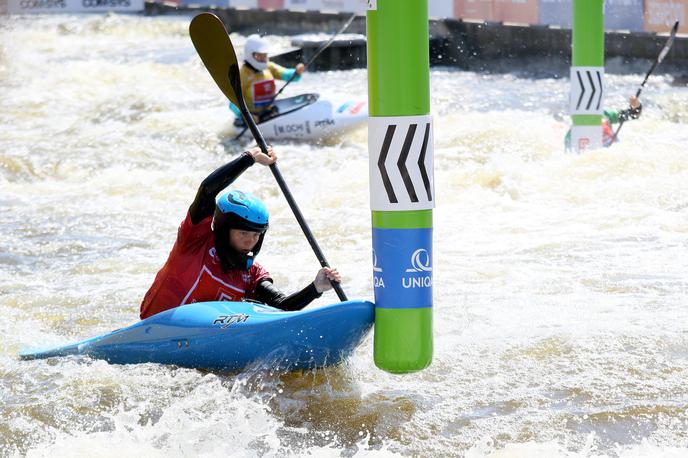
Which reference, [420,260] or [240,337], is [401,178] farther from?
[240,337]

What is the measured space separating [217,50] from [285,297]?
1.22 m

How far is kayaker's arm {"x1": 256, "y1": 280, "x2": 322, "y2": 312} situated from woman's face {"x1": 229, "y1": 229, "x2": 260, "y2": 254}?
28cm

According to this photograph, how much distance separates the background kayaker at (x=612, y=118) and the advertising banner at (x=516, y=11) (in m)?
7.87

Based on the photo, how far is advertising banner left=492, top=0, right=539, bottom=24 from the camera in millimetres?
17656

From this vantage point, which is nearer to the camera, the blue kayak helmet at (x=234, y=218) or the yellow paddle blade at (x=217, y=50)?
the blue kayak helmet at (x=234, y=218)

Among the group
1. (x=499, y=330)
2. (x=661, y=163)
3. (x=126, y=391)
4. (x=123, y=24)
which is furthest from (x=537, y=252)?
(x=123, y=24)

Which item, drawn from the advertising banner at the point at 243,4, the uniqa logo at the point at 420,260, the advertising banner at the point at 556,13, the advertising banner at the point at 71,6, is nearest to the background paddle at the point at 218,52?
the uniqa logo at the point at 420,260

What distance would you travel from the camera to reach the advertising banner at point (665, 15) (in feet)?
50.1

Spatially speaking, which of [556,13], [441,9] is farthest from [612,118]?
[441,9]

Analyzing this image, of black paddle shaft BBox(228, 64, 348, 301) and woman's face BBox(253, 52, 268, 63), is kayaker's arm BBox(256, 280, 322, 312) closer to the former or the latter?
black paddle shaft BBox(228, 64, 348, 301)

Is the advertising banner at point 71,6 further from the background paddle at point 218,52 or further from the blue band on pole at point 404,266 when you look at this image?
the blue band on pole at point 404,266

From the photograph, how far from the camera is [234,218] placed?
420cm

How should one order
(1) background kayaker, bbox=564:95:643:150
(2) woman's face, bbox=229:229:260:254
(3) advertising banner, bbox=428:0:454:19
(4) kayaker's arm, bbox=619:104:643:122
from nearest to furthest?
(2) woman's face, bbox=229:229:260:254
(1) background kayaker, bbox=564:95:643:150
(4) kayaker's arm, bbox=619:104:643:122
(3) advertising banner, bbox=428:0:454:19

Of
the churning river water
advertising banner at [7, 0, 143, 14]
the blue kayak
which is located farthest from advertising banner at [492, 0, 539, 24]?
the blue kayak
